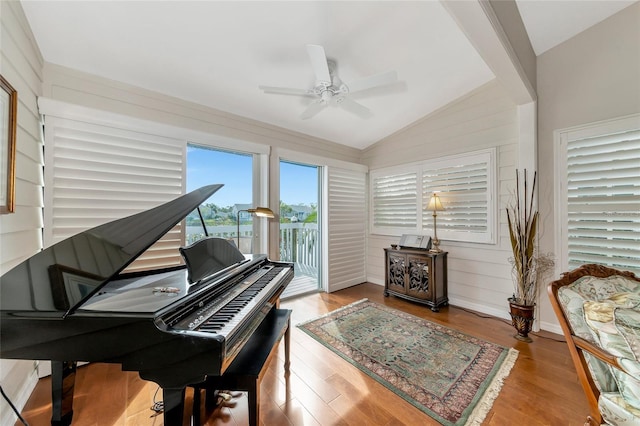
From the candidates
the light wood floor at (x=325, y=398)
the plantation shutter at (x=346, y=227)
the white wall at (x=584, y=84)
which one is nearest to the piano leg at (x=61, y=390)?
the light wood floor at (x=325, y=398)

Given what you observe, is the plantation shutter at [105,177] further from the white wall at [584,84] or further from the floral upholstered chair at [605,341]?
the white wall at [584,84]

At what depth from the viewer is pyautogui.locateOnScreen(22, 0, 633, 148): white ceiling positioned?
1753 mm

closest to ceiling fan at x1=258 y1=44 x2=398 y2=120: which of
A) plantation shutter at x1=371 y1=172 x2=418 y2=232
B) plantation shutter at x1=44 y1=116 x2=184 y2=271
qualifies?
plantation shutter at x1=44 y1=116 x2=184 y2=271

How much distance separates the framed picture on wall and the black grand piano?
2.21ft

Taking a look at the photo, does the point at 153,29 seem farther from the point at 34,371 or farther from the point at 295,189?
the point at 34,371

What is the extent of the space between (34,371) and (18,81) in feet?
6.82

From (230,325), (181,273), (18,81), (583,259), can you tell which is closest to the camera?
(230,325)

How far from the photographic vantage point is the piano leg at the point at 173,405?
0.97 metres

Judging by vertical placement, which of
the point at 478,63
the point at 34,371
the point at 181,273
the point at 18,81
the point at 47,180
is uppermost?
the point at 478,63

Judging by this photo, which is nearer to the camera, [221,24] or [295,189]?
[221,24]

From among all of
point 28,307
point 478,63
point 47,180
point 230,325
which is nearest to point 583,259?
point 478,63

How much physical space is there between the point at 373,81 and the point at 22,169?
2.61 m

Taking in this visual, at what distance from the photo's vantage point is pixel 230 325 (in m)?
1.10

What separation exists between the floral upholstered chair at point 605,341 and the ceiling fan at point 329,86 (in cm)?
186
